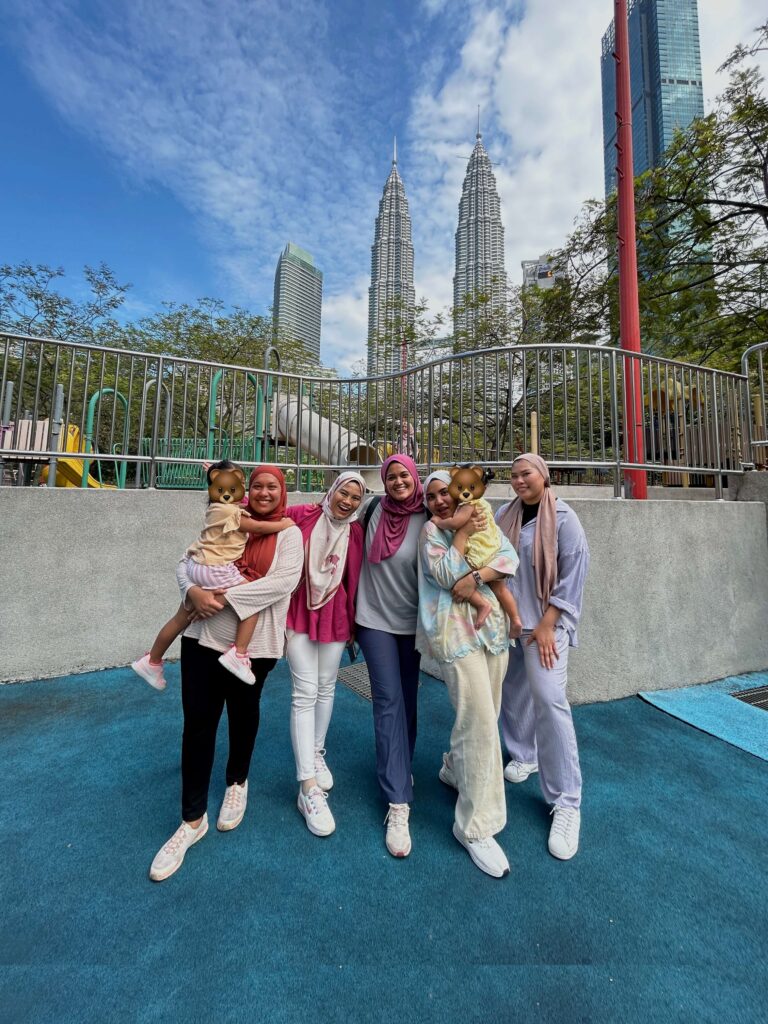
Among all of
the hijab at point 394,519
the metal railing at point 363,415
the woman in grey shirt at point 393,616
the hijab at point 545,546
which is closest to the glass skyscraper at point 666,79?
the metal railing at point 363,415

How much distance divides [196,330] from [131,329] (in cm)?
247

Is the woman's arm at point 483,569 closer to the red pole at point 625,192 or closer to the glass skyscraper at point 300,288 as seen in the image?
the red pole at point 625,192

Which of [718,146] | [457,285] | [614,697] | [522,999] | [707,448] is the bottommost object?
[522,999]

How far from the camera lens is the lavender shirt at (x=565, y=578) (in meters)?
2.39

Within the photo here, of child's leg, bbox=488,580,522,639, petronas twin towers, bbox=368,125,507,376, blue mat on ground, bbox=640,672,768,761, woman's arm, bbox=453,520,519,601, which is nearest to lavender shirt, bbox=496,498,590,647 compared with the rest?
child's leg, bbox=488,580,522,639

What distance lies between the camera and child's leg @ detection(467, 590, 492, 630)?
2121 millimetres

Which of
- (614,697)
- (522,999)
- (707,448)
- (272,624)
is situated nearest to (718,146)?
(707,448)

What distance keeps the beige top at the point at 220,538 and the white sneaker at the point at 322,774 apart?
51.7 inches

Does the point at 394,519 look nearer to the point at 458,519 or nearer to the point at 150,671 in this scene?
the point at 458,519

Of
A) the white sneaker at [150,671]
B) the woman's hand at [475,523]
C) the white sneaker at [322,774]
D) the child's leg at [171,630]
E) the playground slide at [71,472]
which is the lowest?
the white sneaker at [322,774]

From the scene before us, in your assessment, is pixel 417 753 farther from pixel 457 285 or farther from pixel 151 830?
pixel 457 285

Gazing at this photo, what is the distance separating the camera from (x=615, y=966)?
5.34 ft

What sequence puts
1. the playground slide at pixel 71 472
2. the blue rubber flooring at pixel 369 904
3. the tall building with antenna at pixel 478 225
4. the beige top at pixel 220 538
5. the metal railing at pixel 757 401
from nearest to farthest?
the blue rubber flooring at pixel 369 904 → the beige top at pixel 220 538 → the playground slide at pixel 71 472 → the metal railing at pixel 757 401 → the tall building with antenna at pixel 478 225

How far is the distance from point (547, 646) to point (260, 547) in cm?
158
